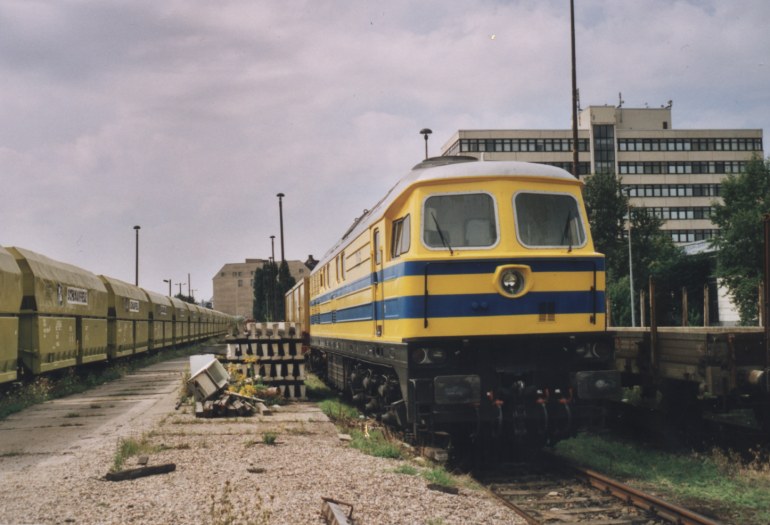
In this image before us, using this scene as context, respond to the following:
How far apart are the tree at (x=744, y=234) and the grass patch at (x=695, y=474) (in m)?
28.3

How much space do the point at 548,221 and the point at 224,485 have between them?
4.69 meters

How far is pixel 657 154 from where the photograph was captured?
85.7 m

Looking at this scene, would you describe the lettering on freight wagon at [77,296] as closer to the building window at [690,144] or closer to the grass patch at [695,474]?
the grass patch at [695,474]

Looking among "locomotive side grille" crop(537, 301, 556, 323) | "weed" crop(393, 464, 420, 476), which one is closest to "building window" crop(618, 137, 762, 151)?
"locomotive side grille" crop(537, 301, 556, 323)

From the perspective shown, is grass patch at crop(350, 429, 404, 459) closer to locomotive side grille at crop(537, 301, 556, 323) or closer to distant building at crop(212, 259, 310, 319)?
locomotive side grille at crop(537, 301, 556, 323)

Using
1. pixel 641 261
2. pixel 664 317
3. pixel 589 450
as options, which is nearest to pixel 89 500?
pixel 589 450

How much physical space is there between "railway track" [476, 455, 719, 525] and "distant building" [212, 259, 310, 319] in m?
144

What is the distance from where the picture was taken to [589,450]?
35.7ft

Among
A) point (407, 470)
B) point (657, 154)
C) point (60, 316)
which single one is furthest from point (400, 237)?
point (657, 154)

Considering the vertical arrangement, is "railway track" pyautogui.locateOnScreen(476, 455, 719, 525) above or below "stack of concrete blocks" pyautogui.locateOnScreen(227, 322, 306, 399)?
below

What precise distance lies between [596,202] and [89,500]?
1682 inches

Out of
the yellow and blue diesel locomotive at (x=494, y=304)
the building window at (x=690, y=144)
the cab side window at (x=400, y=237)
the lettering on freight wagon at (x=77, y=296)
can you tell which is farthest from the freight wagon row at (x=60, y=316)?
the building window at (x=690, y=144)

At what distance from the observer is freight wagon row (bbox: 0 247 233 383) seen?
49.1ft

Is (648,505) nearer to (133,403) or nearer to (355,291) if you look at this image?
(355,291)
